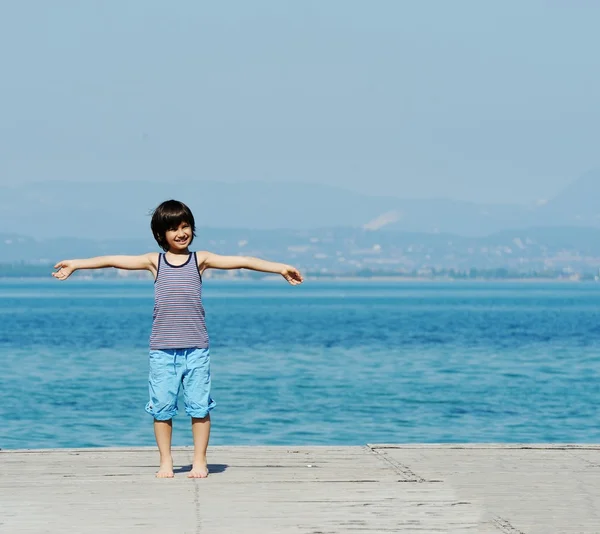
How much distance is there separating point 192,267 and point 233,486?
A: 1.60 meters

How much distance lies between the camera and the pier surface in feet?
23.8

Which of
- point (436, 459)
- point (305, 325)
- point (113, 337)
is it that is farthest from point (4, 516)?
point (305, 325)

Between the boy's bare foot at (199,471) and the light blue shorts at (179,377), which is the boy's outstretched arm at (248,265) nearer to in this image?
the light blue shorts at (179,377)

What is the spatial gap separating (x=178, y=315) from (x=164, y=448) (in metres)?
0.92

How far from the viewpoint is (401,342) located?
63375mm

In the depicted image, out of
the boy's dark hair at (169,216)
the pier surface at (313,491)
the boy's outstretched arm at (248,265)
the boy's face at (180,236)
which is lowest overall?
the pier surface at (313,491)

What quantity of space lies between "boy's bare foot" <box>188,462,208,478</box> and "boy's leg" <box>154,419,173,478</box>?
14 cm

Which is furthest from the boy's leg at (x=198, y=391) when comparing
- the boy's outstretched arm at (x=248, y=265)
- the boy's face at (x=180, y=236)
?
the boy's face at (x=180, y=236)

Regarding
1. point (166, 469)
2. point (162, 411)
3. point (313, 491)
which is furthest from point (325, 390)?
point (313, 491)

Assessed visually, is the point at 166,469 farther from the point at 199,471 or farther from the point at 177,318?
the point at 177,318

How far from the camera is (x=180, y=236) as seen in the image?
30.0 feet

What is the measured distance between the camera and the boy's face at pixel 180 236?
359 inches

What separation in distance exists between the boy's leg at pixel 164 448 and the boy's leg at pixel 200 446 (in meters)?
0.16

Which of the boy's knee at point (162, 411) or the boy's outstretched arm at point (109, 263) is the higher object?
the boy's outstretched arm at point (109, 263)
